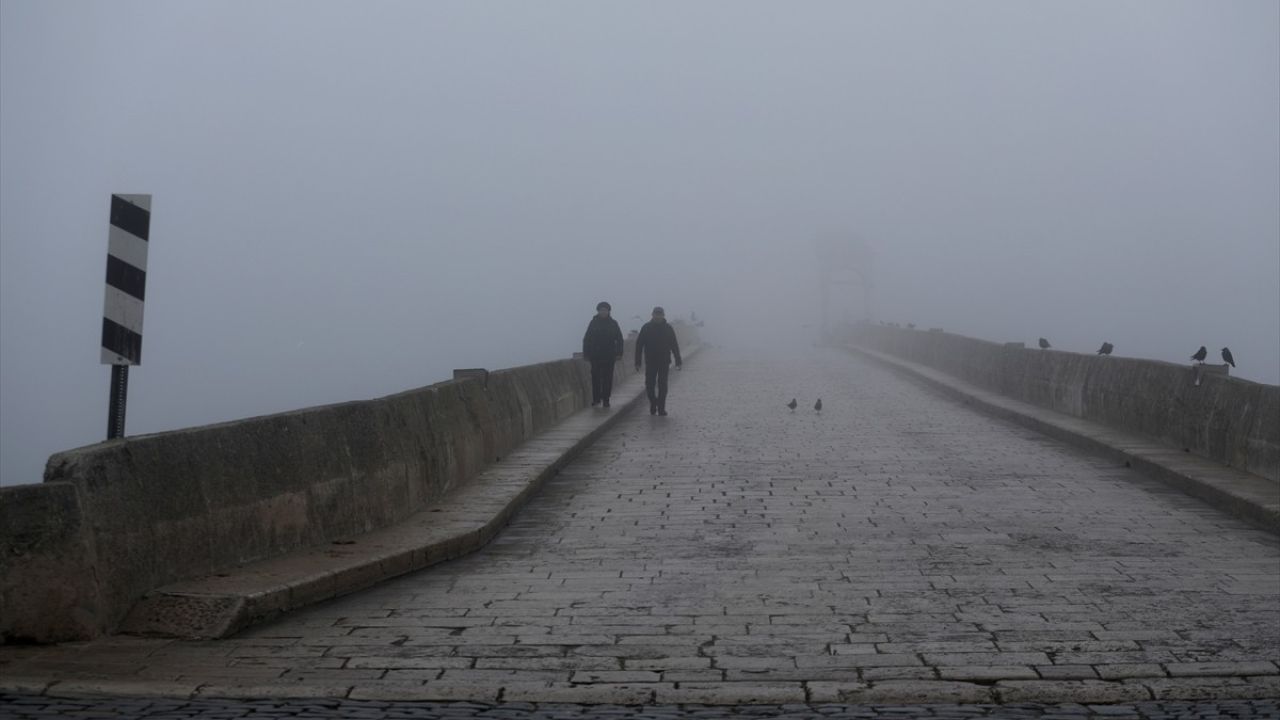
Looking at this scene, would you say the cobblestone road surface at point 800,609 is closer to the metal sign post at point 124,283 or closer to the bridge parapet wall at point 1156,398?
the bridge parapet wall at point 1156,398

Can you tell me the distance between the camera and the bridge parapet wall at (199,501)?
23.2ft

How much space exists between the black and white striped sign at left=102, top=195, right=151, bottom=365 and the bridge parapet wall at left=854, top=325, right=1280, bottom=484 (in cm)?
893

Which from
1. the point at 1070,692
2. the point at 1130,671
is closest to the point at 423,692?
the point at 1070,692

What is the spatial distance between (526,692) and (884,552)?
4336 mm

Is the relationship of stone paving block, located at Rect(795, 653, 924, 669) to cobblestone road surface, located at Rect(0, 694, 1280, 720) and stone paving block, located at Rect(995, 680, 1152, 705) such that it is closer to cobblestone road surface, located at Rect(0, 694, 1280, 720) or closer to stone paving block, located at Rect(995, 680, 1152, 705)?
stone paving block, located at Rect(995, 680, 1152, 705)

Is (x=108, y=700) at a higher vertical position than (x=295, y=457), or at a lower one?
lower

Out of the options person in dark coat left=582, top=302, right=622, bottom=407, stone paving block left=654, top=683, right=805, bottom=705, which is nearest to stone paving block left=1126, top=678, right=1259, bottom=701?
A: stone paving block left=654, top=683, right=805, bottom=705

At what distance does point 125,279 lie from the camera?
880 cm

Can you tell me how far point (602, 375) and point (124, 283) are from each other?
16.2m

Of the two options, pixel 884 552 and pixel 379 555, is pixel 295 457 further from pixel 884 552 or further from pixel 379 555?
pixel 884 552

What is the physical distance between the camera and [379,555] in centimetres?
950

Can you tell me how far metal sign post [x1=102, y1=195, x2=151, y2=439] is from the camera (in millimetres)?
8750

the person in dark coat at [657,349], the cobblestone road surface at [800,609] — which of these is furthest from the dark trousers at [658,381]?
the cobblestone road surface at [800,609]

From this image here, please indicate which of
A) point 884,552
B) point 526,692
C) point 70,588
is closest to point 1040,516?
point 884,552
